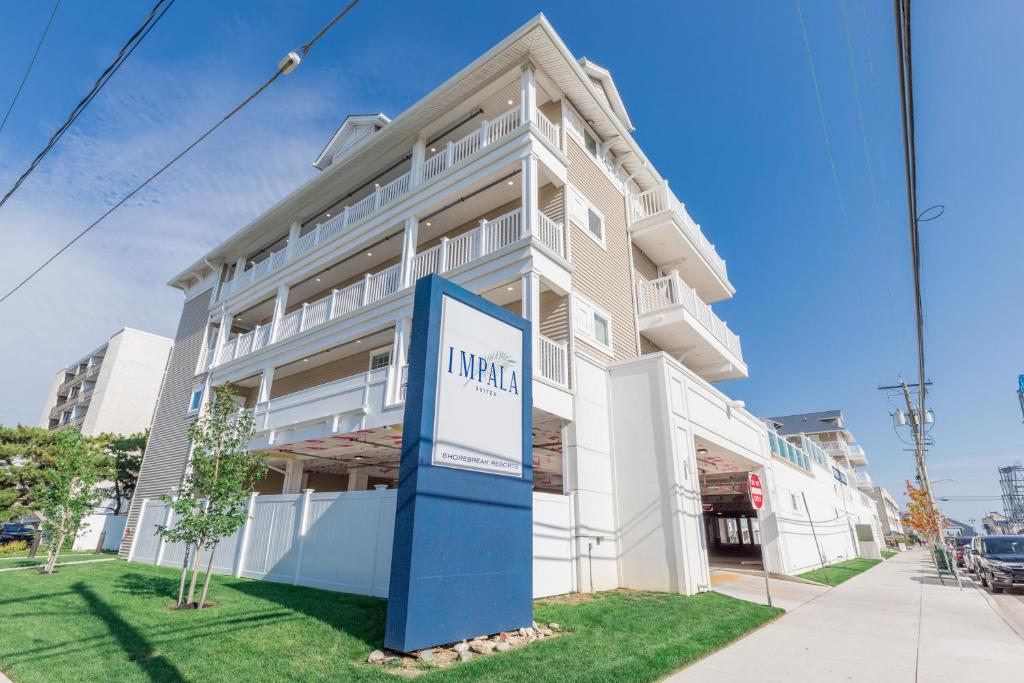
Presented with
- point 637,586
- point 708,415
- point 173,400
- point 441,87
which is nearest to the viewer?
point 637,586

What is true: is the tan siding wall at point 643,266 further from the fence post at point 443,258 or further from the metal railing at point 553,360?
the fence post at point 443,258

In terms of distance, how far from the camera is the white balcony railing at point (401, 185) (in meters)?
13.7

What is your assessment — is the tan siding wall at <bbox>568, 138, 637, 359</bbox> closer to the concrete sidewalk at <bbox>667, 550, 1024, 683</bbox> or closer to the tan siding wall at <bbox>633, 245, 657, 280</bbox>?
the tan siding wall at <bbox>633, 245, 657, 280</bbox>

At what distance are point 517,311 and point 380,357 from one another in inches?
232

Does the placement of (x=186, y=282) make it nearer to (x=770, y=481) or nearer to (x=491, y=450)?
(x=491, y=450)

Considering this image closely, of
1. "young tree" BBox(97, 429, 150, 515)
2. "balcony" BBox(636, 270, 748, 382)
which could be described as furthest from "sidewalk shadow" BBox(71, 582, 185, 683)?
"young tree" BBox(97, 429, 150, 515)

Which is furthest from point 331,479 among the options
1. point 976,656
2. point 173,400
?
point 976,656

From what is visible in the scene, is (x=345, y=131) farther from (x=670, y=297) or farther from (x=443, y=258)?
(x=670, y=297)

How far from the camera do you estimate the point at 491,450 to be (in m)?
7.04

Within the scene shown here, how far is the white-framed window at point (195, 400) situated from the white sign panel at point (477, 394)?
17065mm

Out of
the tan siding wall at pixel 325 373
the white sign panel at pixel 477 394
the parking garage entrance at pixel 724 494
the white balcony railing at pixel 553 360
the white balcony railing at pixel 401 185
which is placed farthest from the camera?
the tan siding wall at pixel 325 373

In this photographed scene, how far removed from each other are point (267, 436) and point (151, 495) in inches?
352

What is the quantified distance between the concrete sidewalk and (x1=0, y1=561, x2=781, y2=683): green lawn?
1.46 feet

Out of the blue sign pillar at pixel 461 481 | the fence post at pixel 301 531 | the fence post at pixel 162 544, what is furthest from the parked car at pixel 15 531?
the blue sign pillar at pixel 461 481
